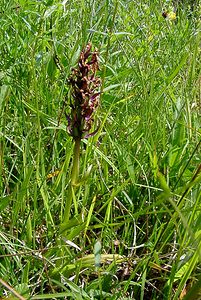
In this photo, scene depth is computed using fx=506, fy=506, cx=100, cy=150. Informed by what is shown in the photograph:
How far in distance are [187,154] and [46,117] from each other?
37cm

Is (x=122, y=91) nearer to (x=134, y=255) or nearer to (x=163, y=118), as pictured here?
(x=163, y=118)

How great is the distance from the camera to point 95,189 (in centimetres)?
122

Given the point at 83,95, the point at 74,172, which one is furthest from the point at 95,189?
the point at 83,95

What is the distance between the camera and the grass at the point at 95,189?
933 mm

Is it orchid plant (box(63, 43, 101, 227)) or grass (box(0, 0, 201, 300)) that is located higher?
orchid plant (box(63, 43, 101, 227))

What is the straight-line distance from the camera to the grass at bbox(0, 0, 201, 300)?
Result: 36.7 inches

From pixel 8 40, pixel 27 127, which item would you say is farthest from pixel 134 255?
pixel 8 40

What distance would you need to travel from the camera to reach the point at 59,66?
148 centimetres

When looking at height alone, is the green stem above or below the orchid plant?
below

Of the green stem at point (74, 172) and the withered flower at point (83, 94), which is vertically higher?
the withered flower at point (83, 94)

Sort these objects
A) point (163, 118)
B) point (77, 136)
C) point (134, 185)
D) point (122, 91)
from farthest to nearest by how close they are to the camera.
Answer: point (122, 91) → point (163, 118) → point (134, 185) → point (77, 136)

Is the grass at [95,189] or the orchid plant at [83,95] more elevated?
the orchid plant at [83,95]

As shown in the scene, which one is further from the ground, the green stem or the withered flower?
the withered flower

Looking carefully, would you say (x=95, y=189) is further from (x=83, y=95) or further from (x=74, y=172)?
(x=83, y=95)
